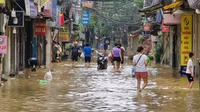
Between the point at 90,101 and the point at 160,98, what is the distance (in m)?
2.24

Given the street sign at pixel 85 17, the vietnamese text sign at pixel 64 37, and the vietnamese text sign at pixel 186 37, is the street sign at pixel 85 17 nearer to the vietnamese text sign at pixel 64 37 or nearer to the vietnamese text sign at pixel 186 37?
the vietnamese text sign at pixel 64 37

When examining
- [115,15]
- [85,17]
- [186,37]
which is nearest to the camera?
[186,37]

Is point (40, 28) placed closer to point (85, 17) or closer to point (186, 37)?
point (186, 37)

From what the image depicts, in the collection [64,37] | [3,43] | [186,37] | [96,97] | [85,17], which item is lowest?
[96,97]

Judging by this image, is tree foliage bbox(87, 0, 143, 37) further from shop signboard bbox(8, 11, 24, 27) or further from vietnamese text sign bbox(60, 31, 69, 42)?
shop signboard bbox(8, 11, 24, 27)

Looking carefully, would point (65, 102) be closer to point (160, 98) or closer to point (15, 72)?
point (160, 98)

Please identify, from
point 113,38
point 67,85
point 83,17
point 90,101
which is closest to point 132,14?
point 83,17

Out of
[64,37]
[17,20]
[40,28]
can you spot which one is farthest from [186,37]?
[64,37]

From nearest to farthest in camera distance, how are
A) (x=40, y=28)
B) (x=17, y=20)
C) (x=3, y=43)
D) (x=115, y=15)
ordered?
(x=3, y=43) < (x=17, y=20) < (x=40, y=28) < (x=115, y=15)

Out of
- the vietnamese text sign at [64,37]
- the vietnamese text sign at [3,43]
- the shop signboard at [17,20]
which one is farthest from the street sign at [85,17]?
the vietnamese text sign at [3,43]

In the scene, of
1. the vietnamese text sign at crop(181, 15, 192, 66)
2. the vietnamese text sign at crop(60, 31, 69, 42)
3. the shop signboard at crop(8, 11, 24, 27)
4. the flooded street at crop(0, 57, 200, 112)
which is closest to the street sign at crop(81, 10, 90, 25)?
the vietnamese text sign at crop(60, 31, 69, 42)

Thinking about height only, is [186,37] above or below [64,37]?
below

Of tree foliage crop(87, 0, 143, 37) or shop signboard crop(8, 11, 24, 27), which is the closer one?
shop signboard crop(8, 11, 24, 27)

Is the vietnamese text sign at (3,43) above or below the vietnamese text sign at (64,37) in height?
below
